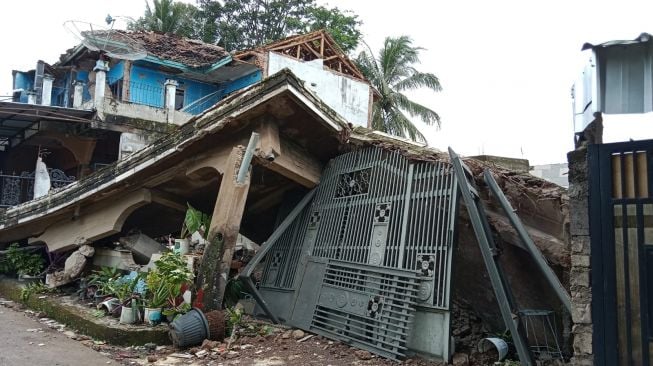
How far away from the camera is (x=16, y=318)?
7387 millimetres

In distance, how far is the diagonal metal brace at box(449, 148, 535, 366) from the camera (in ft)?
14.5

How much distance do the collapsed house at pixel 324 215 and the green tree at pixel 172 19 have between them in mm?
19495

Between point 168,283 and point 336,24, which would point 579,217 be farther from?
point 336,24

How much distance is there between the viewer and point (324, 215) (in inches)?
282

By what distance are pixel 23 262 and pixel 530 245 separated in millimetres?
9247

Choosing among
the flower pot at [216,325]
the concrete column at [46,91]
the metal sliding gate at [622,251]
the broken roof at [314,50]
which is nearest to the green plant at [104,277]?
the flower pot at [216,325]

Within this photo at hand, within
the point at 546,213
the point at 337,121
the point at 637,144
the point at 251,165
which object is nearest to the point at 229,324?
the point at 251,165

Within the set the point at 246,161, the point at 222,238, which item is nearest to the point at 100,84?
the point at 246,161

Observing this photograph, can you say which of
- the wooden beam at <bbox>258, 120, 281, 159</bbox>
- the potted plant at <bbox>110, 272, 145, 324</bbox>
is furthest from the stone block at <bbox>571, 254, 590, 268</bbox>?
the potted plant at <bbox>110, 272, 145, 324</bbox>

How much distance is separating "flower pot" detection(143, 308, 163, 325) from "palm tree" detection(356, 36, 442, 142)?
19734 millimetres

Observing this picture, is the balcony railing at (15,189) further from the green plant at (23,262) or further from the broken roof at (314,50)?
the broken roof at (314,50)

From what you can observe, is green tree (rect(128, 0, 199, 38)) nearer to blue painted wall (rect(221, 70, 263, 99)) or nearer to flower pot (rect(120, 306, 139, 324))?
blue painted wall (rect(221, 70, 263, 99))

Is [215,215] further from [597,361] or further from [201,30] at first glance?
[201,30]

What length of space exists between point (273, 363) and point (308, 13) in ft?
78.7
